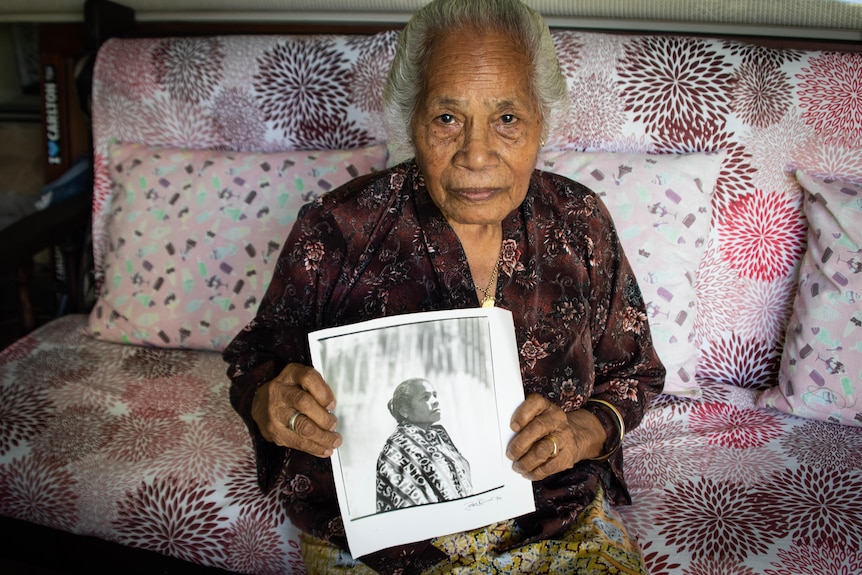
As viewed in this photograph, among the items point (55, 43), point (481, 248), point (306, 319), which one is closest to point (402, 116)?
point (481, 248)

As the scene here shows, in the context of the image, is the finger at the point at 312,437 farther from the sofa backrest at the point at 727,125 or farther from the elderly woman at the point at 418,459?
the sofa backrest at the point at 727,125

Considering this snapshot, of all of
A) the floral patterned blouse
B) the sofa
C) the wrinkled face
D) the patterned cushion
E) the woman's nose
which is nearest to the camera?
the wrinkled face

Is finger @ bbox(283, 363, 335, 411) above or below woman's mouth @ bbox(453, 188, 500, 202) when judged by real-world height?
below

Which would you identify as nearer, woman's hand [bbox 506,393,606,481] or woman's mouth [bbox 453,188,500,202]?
woman's hand [bbox 506,393,606,481]

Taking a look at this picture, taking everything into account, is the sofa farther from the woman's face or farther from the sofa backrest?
the woman's face

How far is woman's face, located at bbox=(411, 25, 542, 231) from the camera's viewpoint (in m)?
1.19

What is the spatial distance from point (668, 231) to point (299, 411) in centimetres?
108

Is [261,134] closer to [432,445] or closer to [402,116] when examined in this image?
[402,116]

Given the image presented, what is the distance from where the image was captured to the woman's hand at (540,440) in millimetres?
1103

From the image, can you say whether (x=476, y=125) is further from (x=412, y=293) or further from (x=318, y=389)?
(x=318, y=389)

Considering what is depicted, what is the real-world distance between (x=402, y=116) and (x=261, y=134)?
93 cm

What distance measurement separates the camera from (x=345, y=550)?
1256mm

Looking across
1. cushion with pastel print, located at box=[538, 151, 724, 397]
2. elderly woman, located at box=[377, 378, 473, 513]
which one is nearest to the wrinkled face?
elderly woman, located at box=[377, 378, 473, 513]

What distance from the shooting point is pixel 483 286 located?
1.32 meters
